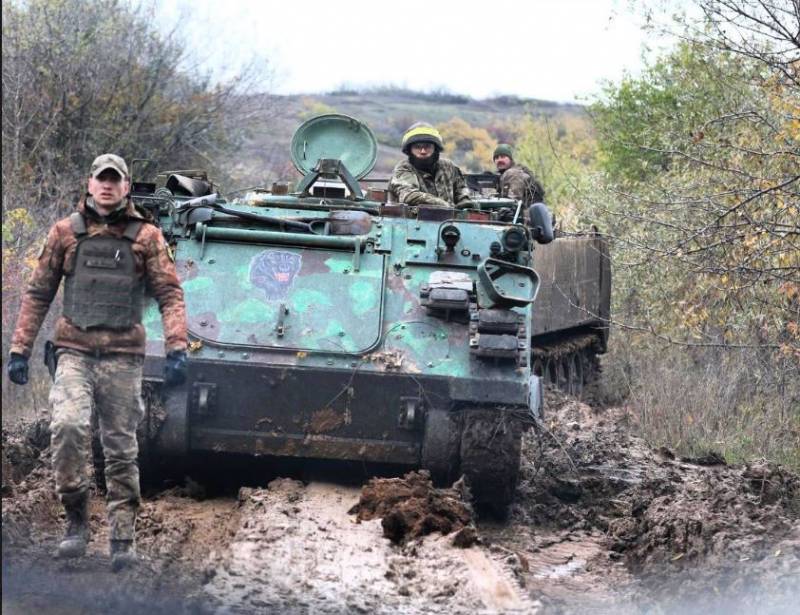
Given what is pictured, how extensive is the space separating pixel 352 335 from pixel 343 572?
2.32 meters

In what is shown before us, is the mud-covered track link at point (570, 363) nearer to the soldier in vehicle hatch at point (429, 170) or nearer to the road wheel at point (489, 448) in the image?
the soldier in vehicle hatch at point (429, 170)

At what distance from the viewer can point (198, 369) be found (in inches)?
332

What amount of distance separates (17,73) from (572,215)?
7620 millimetres

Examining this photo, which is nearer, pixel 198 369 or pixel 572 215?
pixel 198 369

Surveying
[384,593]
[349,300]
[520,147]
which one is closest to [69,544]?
[384,593]

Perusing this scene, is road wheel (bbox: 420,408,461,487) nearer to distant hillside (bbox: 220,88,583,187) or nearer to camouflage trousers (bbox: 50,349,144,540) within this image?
camouflage trousers (bbox: 50,349,144,540)

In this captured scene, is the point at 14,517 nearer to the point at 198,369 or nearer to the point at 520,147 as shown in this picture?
the point at 198,369

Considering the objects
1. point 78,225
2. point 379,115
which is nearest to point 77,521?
point 78,225

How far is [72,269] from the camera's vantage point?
22.0 ft

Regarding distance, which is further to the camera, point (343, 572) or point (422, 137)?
point (422, 137)

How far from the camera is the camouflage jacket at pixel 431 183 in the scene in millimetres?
10273

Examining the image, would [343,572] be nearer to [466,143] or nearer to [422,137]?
[422,137]

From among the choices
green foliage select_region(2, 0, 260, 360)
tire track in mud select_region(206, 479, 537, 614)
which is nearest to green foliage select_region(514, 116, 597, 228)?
green foliage select_region(2, 0, 260, 360)

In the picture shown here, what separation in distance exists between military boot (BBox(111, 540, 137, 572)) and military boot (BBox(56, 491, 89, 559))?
0.52ft
